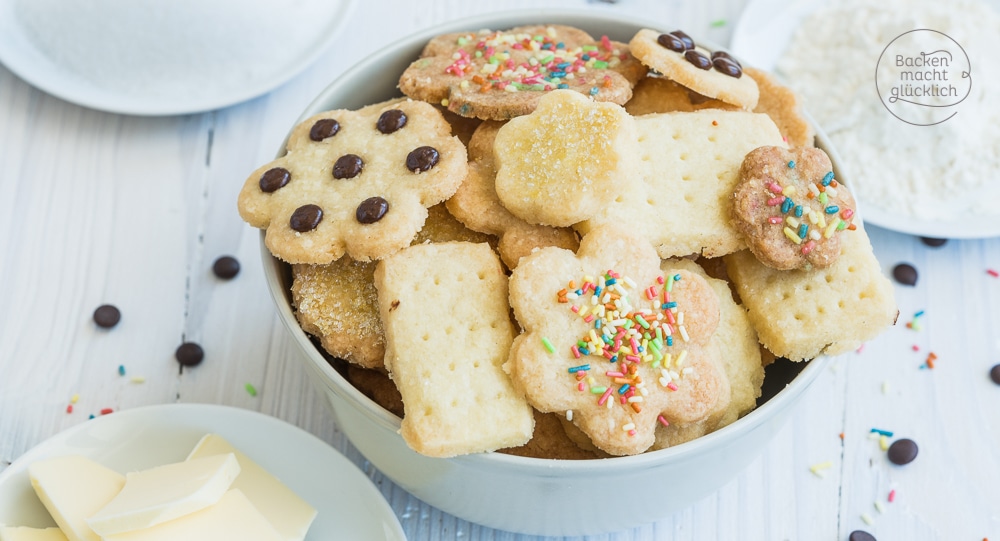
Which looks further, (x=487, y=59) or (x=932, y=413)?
(x=932, y=413)

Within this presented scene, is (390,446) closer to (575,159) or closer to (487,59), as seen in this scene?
(575,159)

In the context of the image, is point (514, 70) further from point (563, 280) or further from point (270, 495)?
point (270, 495)

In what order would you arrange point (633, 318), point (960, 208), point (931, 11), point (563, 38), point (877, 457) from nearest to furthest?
1. point (633, 318)
2. point (563, 38)
3. point (877, 457)
4. point (960, 208)
5. point (931, 11)

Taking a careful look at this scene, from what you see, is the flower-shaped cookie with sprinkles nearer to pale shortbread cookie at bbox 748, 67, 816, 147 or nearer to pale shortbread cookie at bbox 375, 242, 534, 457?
pale shortbread cookie at bbox 375, 242, 534, 457

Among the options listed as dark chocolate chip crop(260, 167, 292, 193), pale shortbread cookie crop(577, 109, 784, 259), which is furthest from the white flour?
dark chocolate chip crop(260, 167, 292, 193)

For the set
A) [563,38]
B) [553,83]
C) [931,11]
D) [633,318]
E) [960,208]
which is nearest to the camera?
[633,318]

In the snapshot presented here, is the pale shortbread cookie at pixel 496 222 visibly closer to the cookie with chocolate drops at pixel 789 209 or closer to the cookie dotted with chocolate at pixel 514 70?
the cookie dotted with chocolate at pixel 514 70

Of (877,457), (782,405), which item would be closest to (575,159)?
(782,405)
